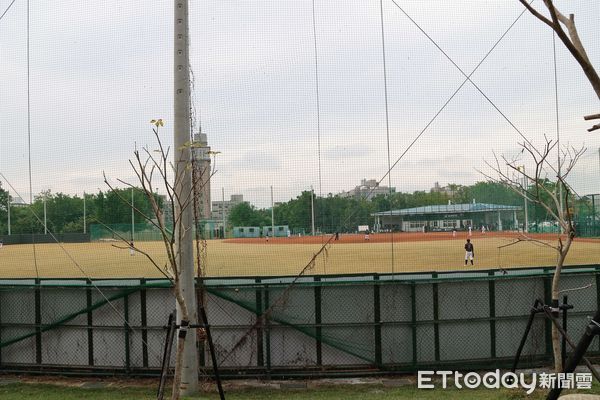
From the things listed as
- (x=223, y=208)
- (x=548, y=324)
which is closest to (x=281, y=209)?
(x=223, y=208)

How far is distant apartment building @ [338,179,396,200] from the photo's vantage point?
9.12 metres

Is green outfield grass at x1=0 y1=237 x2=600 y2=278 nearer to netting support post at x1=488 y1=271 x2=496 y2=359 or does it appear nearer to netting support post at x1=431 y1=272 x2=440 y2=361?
netting support post at x1=431 y1=272 x2=440 y2=361

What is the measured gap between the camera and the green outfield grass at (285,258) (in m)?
9.32

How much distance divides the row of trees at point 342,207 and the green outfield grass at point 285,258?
410mm

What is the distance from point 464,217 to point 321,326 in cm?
378

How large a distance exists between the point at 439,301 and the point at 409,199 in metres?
2.22

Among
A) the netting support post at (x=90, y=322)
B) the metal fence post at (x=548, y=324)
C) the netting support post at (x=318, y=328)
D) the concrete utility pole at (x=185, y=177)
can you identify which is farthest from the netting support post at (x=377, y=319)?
the netting support post at (x=90, y=322)

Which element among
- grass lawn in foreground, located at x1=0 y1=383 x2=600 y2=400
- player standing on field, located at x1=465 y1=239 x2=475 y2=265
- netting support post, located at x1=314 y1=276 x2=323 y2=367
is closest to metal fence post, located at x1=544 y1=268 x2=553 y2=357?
grass lawn in foreground, located at x1=0 y1=383 x2=600 y2=400

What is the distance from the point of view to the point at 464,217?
983 centimetres

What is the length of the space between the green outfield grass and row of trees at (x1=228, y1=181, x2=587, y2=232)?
0.41 m

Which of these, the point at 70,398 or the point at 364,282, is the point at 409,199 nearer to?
the point at 364,282

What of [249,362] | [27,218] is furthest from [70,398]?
[27,218]

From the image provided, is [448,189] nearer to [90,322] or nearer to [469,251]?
[469,251]

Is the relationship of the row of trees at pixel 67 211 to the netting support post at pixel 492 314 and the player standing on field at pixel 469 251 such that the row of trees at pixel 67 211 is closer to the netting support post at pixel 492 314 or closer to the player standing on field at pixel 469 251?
→ the netting support post at pixel 492 314
